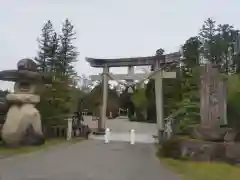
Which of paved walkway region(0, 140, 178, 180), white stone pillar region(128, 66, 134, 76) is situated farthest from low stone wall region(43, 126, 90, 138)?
paved walkway region(0, 140, 178, 180)

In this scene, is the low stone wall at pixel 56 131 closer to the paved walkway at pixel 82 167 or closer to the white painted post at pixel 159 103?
the white painted post at pixel 159 103

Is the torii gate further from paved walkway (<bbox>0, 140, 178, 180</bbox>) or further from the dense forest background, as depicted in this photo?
paved walkway (<bbox>0, 140, 178, 180</bbox>)

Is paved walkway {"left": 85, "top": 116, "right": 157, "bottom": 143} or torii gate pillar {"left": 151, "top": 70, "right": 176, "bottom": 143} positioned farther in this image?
torii gate pillar {"left": 151, "top": 70, "right": 176, "bottom": 143}

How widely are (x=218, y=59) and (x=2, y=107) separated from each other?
32.8 m

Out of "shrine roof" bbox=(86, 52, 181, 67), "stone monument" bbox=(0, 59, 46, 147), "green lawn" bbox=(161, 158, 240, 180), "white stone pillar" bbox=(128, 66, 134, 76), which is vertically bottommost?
"green lawn" bbox=(161, 158, 240, 180)

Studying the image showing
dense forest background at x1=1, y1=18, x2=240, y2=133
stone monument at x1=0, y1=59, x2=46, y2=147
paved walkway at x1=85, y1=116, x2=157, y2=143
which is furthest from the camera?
dense forest background at x1=1, y1=18, x2=240, y2=133

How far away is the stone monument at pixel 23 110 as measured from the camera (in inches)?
603

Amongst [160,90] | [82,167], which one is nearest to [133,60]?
[160,90]

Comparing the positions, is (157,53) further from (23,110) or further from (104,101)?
(23,110)

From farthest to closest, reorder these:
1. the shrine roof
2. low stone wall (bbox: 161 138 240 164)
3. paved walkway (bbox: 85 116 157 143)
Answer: the shrine roof → paved walkway (bbox: 85 116 157 143) → low stone wall (bbox: 161 138 240 164)

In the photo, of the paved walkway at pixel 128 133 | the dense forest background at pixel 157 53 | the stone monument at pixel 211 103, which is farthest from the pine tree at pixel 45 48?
the stone monument at pixel 211 103

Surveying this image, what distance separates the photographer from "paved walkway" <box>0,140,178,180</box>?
335 inches

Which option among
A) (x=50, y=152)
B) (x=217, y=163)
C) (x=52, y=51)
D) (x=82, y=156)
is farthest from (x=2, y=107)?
(x=52, y=51)

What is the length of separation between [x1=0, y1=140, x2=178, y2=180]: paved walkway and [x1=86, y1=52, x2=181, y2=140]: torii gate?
9.89 m
